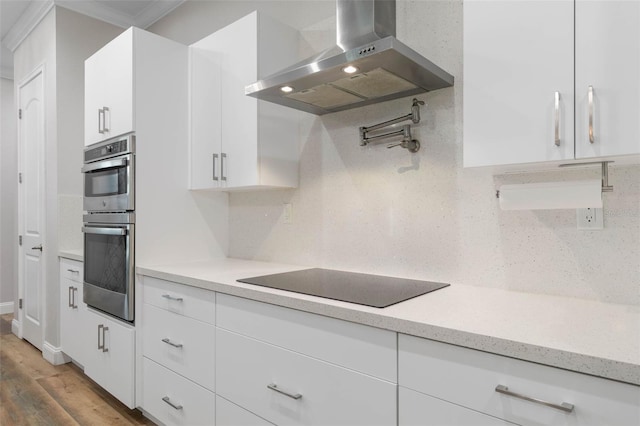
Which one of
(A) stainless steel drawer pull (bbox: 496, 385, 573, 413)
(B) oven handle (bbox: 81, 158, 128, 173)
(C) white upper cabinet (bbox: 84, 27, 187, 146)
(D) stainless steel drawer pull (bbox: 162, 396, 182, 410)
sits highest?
(C) white upper cabinet (bbox: 84, 27, 187, 146)

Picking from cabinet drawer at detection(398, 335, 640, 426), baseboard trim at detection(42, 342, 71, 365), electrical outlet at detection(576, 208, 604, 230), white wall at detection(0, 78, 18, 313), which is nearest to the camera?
cabinet drawer at detection(398, 335, 640, 426)

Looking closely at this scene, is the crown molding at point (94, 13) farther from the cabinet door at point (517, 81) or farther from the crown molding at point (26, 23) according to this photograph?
the cabinet door at point (517, 81)

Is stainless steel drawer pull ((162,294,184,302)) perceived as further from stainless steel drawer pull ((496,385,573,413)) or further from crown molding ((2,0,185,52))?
crown molding ((2,0,185,52))

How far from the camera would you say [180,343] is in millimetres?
1922

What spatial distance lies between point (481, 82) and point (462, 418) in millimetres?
1016

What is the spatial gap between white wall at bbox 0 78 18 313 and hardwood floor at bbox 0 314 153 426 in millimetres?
1735

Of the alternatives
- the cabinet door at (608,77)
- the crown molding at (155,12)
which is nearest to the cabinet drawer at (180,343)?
the cabinet door at (608,77)

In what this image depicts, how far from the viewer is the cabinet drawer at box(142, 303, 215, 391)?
1.78 m

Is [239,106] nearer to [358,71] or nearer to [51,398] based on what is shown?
[358,71]

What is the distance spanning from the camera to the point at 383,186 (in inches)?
76.3

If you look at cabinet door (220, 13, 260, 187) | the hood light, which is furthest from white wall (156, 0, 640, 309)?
the hood light

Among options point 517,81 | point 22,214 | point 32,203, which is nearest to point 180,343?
point 517,81

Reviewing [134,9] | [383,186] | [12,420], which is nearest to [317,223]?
[383,186]

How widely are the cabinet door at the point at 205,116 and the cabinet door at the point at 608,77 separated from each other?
1776 millimetres
